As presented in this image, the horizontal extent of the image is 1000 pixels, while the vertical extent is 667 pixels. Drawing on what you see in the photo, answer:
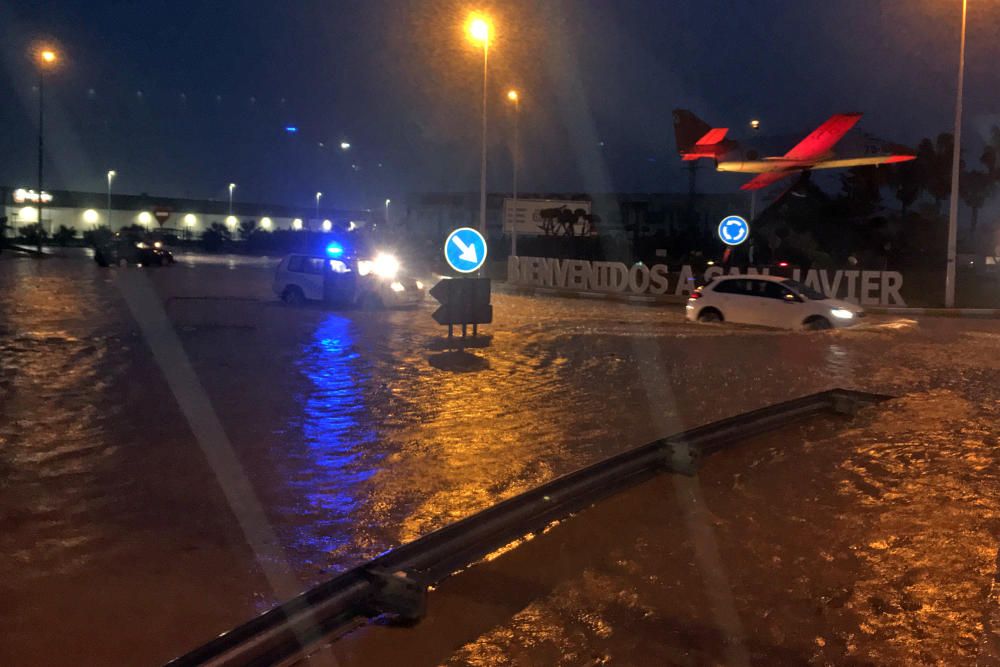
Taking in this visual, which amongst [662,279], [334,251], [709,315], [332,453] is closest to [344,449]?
[332,453]

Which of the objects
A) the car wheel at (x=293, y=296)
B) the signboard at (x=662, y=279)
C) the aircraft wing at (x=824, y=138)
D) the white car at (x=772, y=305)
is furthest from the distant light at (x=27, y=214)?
the white car at (x=772, y=305)

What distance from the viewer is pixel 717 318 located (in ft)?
78.1

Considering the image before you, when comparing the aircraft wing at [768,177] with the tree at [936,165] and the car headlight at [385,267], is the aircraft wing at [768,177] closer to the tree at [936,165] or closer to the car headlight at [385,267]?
the car headlight at [385,267]

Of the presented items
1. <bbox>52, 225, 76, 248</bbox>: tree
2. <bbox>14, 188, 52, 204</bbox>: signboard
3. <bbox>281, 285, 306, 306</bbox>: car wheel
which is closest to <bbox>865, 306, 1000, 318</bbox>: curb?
<bbox>281, 285, 306, 306</bbox>: car wheel

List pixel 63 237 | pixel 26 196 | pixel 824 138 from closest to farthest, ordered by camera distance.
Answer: pixel 824 138 < pixel 63 237 < pixel 26 196

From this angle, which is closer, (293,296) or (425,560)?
(425,560)

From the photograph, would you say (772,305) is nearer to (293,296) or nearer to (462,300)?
(462,300)

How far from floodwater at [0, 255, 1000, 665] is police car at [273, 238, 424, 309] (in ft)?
19.4

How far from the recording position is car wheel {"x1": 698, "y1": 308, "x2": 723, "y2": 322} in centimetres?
2378

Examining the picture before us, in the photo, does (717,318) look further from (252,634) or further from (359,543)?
(252,634)

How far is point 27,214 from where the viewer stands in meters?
98.1

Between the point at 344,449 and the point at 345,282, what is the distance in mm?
17436

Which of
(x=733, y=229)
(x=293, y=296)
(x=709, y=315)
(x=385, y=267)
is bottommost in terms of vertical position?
(x=709, y=315)

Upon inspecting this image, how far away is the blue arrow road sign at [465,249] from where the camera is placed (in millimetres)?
16641
